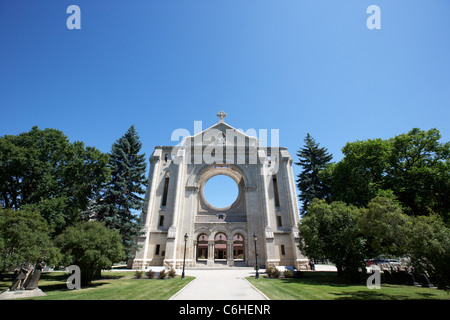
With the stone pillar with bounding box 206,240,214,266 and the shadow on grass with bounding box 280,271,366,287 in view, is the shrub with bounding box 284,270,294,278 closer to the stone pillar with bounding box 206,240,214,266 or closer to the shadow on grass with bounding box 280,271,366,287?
the shadow on grass with bounding box 280,271,366,287

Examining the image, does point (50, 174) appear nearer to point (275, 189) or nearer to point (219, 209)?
point (219, 209)

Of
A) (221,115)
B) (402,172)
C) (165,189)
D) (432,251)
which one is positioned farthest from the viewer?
(221,115)

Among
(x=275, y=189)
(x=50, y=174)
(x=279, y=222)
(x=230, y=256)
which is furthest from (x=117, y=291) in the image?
(x=275, y=189)

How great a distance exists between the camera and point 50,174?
54.5 ft

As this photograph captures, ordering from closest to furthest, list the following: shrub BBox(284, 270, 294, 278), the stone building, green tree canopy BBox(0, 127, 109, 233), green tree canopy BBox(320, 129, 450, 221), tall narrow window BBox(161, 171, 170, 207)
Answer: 1. green tree canopy BBox(0, 127, 109, 233)
2. shrub BBox(284, 270, 294, 278)
3. green tree canopy BBox(320, 129, 450, 221)
4. the stone building
5. tall narrow window BBox(161, 171, 170, 207)

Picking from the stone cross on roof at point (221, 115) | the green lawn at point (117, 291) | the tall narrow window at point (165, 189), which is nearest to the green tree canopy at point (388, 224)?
the green lawn at point (117, 291)

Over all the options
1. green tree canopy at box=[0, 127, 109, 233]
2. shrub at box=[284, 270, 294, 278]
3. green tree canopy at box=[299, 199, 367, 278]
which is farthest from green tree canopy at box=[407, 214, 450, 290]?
green tree canopy at box=[0, 127, 109, 233]

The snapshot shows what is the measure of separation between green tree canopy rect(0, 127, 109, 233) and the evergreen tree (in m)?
23.7

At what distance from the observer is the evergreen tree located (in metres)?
25.6

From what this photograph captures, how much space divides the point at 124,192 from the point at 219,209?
13.5m

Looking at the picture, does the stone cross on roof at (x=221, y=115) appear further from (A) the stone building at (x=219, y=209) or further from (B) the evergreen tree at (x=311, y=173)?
(B) the evergreen tree at (x=311, y=173)

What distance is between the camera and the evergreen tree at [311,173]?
2564 centimetres
